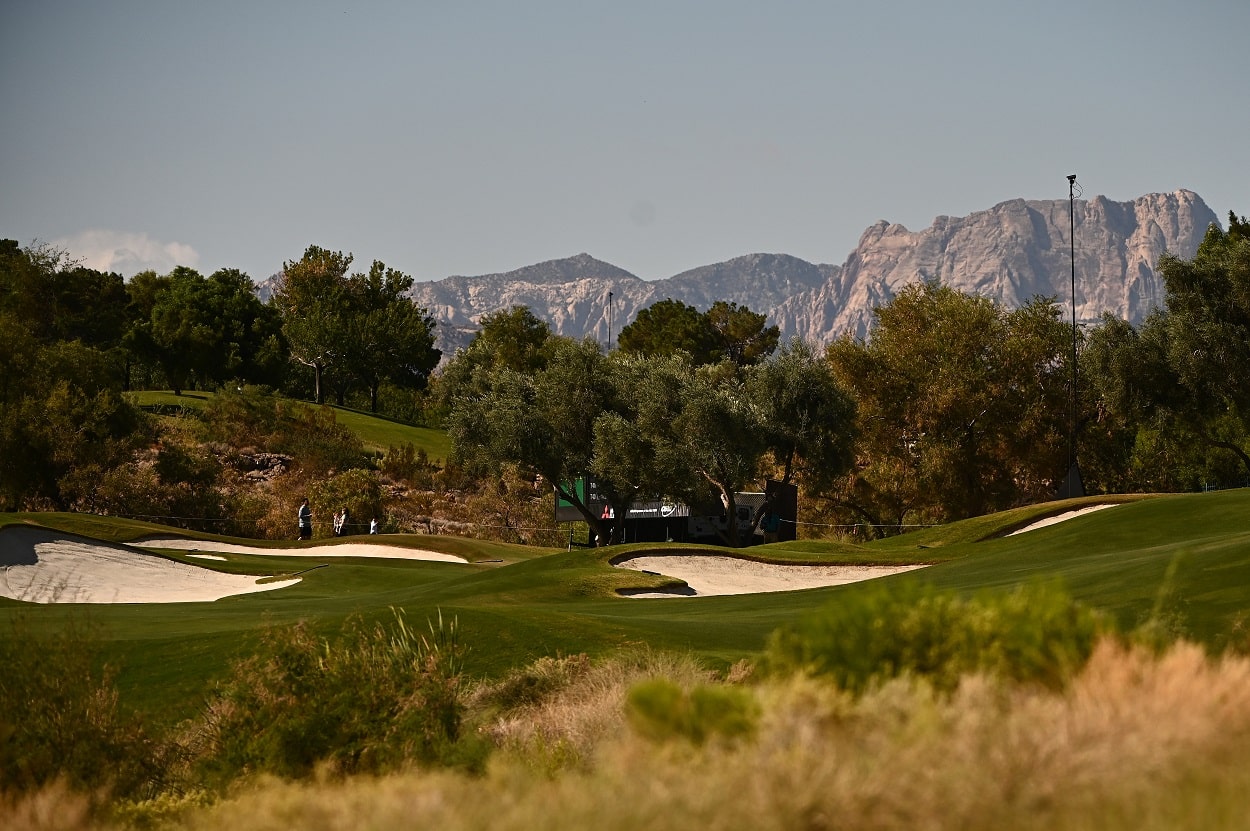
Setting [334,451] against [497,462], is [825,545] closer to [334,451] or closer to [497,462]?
[497,462]

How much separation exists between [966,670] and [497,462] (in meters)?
43.2

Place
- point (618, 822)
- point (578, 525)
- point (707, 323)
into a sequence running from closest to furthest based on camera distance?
point (618, 822) < point (578, 525) < point (707, 323)

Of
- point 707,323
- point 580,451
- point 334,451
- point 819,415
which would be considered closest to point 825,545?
point 819,415

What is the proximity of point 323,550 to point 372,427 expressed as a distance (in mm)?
45835

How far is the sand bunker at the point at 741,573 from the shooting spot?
28.8 meters

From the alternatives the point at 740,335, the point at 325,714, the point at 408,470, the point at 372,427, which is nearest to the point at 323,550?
the point at 408,470

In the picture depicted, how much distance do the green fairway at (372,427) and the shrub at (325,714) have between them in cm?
6443

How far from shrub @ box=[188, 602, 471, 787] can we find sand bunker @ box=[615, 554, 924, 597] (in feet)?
55.4

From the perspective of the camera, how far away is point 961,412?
56188mm

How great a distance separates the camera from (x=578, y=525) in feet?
189

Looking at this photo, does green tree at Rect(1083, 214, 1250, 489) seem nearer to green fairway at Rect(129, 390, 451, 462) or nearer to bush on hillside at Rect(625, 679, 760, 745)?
green fairway at Rect(129, 390, 451, 462)

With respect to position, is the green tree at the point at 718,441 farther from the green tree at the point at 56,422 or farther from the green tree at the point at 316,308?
the green tree at the point at 316,308

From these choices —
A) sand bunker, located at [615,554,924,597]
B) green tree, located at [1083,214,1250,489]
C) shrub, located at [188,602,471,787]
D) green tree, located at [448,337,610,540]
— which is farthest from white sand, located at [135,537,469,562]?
green tree, located at [1083,214,1250,489]

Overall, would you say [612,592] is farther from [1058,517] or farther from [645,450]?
[645,450]
